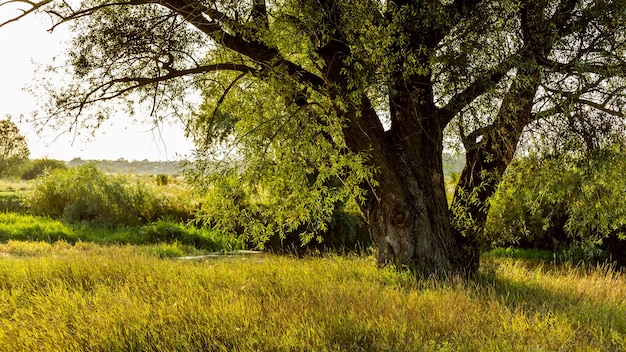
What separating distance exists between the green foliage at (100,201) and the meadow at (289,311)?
34.5ft

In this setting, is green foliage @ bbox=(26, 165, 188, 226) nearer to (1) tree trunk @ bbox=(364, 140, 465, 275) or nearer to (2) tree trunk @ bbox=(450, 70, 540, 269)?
(1) tree trunk @ bbox=(364, 140, 465, 275)

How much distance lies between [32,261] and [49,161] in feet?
127

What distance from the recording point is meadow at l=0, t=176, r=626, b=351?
18.8ft

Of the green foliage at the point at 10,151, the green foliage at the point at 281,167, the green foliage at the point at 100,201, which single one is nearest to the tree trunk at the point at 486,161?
the green foliage at the point at 281,167

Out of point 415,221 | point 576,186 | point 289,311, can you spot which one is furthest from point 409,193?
point 289,311

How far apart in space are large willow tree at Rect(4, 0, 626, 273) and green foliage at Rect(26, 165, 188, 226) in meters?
10.6

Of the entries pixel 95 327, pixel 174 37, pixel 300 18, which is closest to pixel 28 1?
pixel 174 37

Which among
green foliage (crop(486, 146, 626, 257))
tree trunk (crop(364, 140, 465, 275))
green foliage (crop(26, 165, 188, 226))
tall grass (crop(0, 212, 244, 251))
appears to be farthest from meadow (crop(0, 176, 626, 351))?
green foliage (crop(26, 165, 188, 226))

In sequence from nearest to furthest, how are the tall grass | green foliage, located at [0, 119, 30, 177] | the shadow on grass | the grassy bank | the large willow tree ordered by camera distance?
1. the grassy bank
2. the shadow on grass
3. the large willow tree
4. the tall grass
5. green foliage, located at [0, 119, 30, 177]

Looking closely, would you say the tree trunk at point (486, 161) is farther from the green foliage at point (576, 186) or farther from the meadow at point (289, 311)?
the meadow at point (289, 311)

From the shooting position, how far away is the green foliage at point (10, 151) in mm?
40281

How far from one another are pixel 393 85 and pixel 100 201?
49.1ft

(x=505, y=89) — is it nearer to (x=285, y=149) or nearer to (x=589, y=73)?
(x=589, y=73)

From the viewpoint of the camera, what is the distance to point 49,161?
4603 cm
